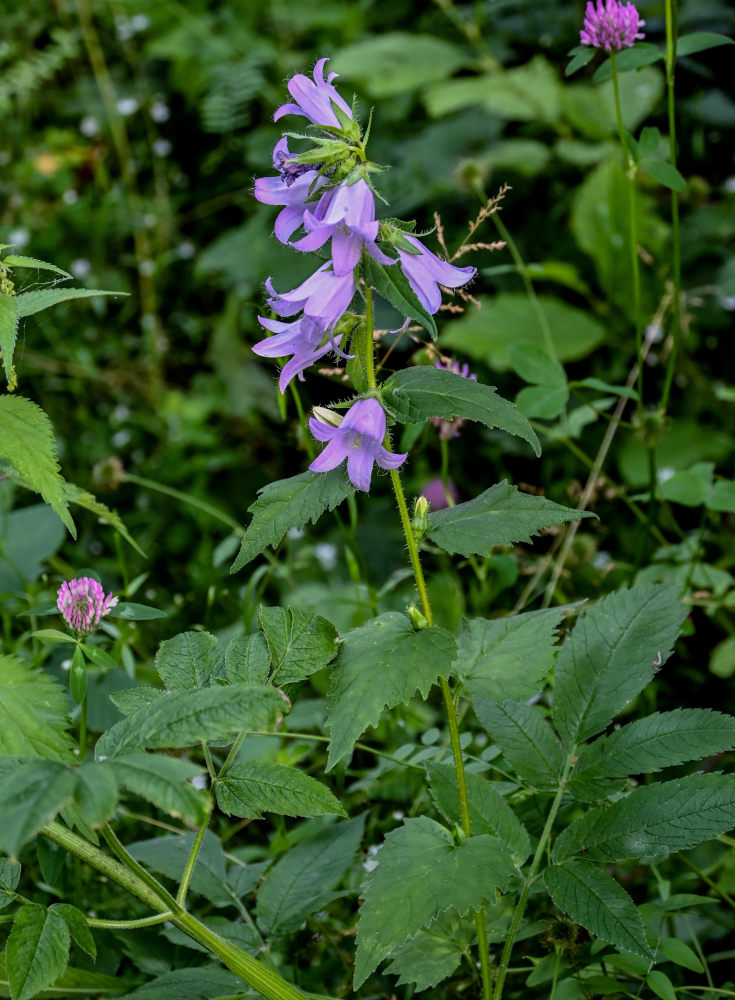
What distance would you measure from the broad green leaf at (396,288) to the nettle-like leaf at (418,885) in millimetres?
547

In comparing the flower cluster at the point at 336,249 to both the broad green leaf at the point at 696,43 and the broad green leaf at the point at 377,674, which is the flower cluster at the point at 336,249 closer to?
the broad green leaf at the point at 377,674

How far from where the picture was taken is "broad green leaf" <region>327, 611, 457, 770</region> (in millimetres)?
1022

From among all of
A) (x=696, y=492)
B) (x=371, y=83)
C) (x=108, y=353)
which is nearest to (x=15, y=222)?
(x=108, y=353)

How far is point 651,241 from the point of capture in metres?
2.99

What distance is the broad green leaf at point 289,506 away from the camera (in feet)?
3.53

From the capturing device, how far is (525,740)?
4.31ft

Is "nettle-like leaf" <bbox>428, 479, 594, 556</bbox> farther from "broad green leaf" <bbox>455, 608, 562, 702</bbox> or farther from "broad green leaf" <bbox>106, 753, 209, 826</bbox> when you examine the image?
"broad green leaf" <bbox>106, 753, 209, 826</bbox>

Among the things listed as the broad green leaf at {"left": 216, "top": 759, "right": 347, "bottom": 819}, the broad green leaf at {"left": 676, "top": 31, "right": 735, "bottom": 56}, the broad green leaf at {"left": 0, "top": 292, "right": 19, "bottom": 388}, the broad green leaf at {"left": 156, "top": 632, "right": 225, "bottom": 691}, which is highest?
the broad green leaf at {"left": 0, "top": 292, "right": 19, "bottom": 388}

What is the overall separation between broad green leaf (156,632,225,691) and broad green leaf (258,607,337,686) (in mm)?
66

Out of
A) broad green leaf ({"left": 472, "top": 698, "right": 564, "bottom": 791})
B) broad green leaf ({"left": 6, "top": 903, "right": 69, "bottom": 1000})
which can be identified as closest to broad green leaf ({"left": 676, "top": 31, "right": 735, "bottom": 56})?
broad green leaf ({"left": 472, "top": 698, "right": 564, "bottom": 791})

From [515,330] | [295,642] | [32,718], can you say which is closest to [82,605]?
[32,718]

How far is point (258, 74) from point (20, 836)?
3.52m

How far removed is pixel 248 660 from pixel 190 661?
0.25ft

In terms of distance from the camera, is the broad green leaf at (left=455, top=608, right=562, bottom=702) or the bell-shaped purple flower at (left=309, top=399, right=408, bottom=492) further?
the broad green leaf at (left=455, top=608, right=562, bottom=702)
